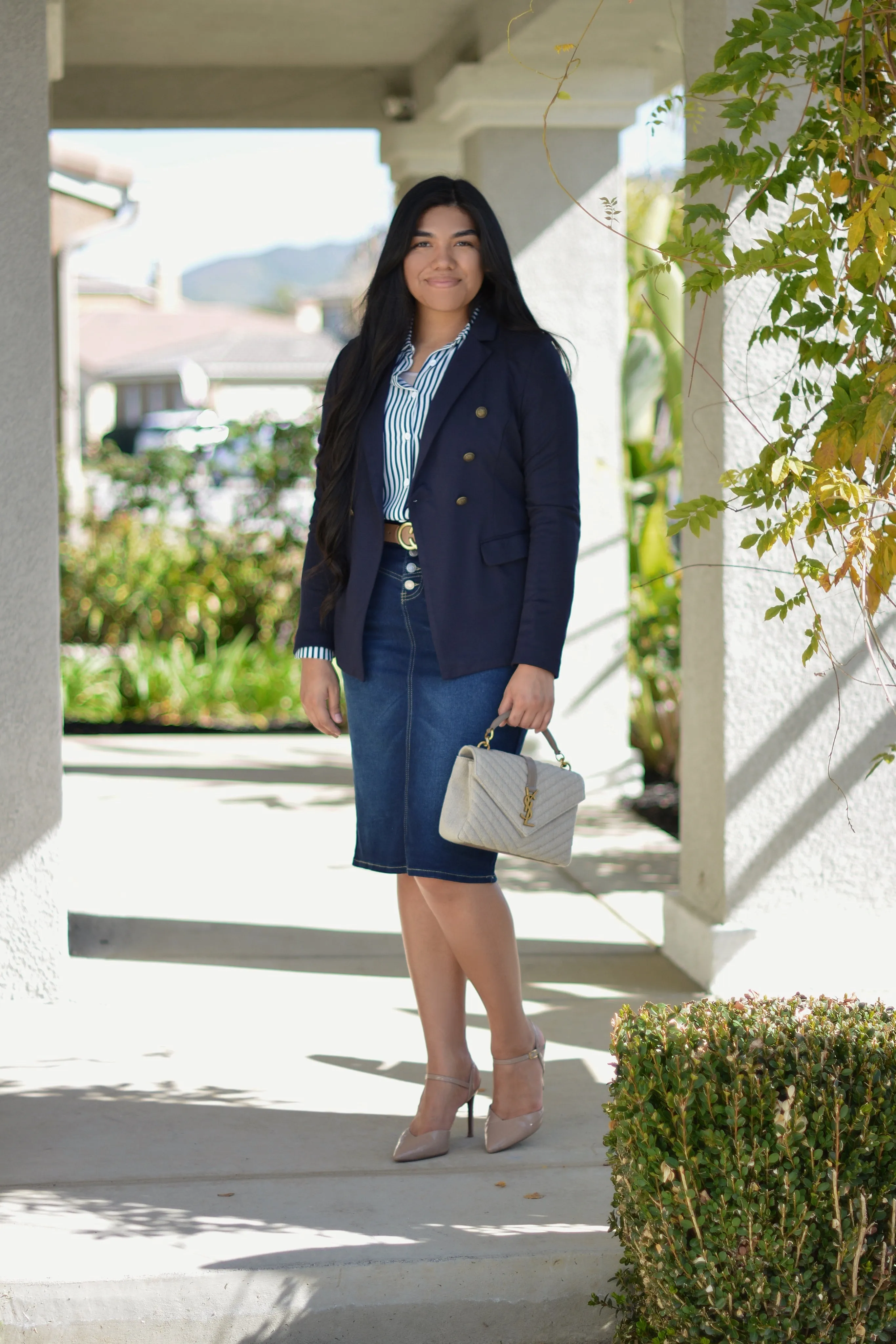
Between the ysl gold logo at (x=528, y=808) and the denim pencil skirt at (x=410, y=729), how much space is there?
18 cm

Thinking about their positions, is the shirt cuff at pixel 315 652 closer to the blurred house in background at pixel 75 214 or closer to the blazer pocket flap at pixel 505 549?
the blazer pocket flap at pixel 505 549

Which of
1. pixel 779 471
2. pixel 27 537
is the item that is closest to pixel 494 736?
pixel 779 471

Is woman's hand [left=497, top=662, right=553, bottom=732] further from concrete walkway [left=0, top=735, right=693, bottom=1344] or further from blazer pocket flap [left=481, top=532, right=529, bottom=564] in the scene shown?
concrete walkway [left=0, top=735, right=693, bottom=1344]

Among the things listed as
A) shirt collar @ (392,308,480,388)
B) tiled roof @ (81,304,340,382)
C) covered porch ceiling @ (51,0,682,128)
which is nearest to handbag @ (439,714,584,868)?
shirt collar @ (392,308,480,388)

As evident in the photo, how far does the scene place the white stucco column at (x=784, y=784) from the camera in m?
4.19

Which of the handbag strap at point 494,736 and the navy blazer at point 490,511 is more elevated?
the navy blazer at point 490,511

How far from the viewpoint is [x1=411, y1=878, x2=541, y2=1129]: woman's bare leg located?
3.12 metres

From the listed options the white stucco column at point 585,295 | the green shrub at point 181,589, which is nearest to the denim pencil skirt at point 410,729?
the white stucco column at point 585,295

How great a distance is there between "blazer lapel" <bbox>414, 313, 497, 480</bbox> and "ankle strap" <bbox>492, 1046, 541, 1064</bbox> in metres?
1.27

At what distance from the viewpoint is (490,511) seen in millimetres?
3053

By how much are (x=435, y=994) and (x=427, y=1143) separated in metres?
0.31

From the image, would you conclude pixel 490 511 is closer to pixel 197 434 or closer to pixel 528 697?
pixel 528 697

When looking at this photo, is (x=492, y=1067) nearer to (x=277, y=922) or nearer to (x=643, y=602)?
(x=277, y=922)

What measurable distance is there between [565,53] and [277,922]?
11.5 feet
